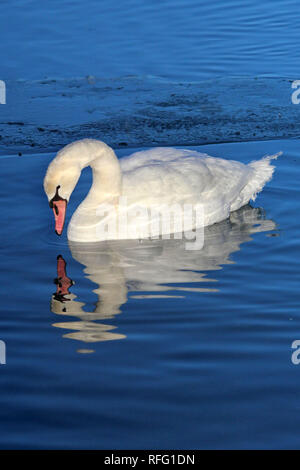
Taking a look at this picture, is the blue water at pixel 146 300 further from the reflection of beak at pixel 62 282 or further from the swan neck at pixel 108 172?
the swan neck at pixel 108 172

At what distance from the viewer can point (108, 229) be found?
8.13 meters

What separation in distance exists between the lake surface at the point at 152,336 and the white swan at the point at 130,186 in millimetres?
194

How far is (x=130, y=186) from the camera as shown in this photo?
817 centimetres

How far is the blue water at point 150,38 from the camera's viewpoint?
13.5m

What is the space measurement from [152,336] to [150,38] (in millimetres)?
9912

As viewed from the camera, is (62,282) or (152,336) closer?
(152,336)

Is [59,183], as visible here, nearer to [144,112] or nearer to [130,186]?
[130,186]

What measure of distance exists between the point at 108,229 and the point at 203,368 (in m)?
2.80

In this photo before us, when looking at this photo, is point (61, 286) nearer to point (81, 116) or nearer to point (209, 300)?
point (209, 300)

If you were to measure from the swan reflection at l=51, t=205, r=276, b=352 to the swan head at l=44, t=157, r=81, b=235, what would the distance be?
1.46ft

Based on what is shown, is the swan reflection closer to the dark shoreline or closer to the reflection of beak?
the reflection of beak

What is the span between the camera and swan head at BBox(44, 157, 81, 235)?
7590mm

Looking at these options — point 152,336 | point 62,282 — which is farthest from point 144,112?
point 152,336
